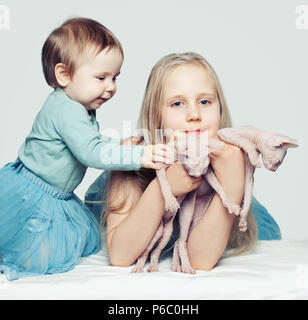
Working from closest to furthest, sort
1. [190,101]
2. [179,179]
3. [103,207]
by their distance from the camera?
[179,179], [190,101], [103,207]

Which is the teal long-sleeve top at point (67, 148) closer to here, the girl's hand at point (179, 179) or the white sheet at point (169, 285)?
the girl's hand at point (179, 179)

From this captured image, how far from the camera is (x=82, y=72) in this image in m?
1.95

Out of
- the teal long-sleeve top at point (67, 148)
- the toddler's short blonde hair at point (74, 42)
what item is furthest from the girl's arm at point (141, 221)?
the toddler's short blonde hair at point (74, 42)

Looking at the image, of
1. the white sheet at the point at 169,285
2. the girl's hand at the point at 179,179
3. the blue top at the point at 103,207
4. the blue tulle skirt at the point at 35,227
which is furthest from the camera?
the blue top at the point at 103,207

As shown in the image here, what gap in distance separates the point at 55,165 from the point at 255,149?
669 mm

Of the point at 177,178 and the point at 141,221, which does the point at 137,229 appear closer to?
the point at 141,221

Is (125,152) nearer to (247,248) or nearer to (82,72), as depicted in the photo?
(82,72)

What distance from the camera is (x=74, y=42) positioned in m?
1.95

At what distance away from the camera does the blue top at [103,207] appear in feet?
7.58

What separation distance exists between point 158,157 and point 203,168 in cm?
14

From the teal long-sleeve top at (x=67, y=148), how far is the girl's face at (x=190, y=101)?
0.64ft

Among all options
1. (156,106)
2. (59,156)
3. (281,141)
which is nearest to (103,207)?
(59,156)

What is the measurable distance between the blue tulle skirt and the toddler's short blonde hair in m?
0.39

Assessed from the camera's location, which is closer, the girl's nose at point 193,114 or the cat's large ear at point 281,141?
the cat's large ear at point 281,141
